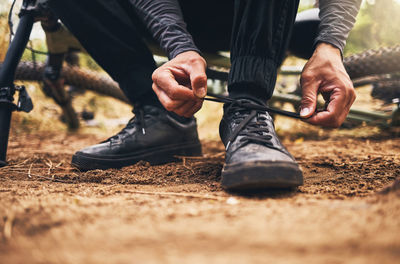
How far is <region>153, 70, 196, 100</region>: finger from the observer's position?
0.84 metres

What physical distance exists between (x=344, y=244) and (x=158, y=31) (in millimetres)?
909

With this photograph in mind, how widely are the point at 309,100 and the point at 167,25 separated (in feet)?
1.88

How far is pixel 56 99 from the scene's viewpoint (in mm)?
2734

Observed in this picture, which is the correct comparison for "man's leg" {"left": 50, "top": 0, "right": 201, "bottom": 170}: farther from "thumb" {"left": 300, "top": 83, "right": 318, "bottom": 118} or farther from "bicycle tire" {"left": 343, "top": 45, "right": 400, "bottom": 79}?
"bicycle tire" {"left": 343, "top": 45, "right": 400, "bottom": 79}

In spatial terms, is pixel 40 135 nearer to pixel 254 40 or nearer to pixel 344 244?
pixel 254 40

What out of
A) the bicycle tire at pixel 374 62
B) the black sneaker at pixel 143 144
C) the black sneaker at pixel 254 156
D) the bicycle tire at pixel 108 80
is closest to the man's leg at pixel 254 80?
the black sneaker at pixel 254 156

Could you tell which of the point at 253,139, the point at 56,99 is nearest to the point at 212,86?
the point at 56,99

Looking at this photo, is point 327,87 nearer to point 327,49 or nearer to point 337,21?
point 327,49

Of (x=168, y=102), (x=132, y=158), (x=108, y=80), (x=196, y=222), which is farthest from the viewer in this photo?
(x=108, y=80)

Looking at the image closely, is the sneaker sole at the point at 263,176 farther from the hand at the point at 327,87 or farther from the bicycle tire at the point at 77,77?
the bicycle tire at the point at 77,77

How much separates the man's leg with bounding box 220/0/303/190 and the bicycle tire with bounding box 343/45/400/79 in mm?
1337

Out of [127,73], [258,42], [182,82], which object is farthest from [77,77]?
[258,42]

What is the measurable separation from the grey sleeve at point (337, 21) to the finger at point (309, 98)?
0.60 ft

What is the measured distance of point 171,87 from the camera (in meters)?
0.84
